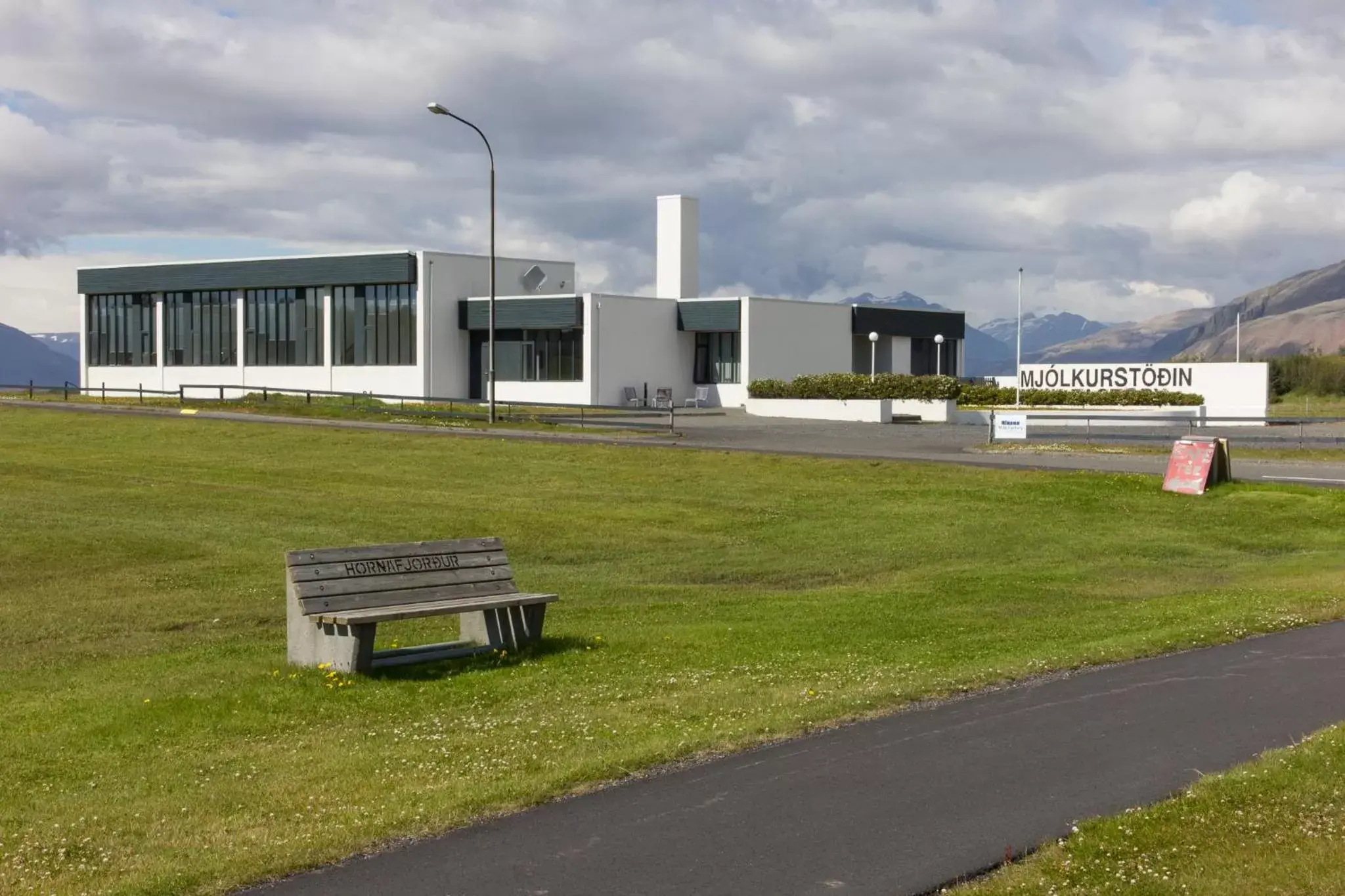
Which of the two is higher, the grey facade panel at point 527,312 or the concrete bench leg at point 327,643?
the grey facade panel at point 527,312

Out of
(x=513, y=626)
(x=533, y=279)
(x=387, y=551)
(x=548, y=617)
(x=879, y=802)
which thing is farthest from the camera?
(x=533, y=279)

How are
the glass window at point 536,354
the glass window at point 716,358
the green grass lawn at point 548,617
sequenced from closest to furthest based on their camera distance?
the green grass lawn at point 548,617
the glass window at point 536,354
the glass window at point 716,358

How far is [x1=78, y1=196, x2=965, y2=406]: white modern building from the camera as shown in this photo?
2480 inches

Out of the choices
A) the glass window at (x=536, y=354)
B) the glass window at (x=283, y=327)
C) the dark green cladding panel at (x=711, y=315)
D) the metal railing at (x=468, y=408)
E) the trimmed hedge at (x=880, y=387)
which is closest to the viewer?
the metal railing at (x=468, y=408)

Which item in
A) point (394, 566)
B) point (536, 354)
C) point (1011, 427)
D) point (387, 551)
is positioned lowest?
point (394, 566)

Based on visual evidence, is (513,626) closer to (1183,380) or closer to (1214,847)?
(1214,847)

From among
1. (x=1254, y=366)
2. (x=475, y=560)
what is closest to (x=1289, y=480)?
(x=475, y=560)

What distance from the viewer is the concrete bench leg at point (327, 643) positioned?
1096 centimetres

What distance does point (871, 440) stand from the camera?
1596 inches

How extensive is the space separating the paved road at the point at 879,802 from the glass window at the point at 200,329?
2563 inches

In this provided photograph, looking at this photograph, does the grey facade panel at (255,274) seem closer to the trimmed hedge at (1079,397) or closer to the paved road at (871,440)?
the paved road at (871,440)

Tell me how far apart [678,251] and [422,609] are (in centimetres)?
5669

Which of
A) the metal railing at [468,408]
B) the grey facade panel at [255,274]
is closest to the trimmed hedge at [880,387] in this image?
the metal railing at [468,408]

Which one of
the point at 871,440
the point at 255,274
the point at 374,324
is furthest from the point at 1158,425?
the point at 255,274
